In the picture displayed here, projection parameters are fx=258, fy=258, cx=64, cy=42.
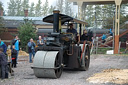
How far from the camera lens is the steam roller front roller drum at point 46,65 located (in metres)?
8.93

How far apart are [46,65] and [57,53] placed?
0.70 m

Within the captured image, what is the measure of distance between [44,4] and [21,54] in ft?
271

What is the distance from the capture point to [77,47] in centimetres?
1066

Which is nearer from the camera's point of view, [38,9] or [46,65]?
[46,65]

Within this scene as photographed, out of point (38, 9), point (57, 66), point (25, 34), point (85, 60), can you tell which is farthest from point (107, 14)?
point (57, 66)

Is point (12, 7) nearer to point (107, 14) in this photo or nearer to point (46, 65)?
point (107, 14)

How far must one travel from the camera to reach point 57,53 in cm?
939

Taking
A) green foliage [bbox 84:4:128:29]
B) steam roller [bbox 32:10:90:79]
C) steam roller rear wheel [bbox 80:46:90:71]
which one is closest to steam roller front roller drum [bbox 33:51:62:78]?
steam roller [bbox 32:10:90:79]

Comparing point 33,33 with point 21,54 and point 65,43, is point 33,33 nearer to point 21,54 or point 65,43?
point 21,54

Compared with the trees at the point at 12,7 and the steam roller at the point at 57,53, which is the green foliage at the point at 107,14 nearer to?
the steam roller at the point at 57,53

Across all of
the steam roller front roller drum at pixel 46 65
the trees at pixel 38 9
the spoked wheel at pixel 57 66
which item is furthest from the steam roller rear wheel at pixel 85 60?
the trees at pixel 38 9

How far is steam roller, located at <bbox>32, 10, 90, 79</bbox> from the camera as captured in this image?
9.00 m

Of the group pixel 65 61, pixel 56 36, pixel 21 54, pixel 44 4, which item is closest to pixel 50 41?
pixel 56 36

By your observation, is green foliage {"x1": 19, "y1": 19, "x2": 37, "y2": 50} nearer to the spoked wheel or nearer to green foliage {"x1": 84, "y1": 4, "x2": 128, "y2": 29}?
green foliage {"x1": 84, "y1": 4, "x2": 128, "y2": 29}
